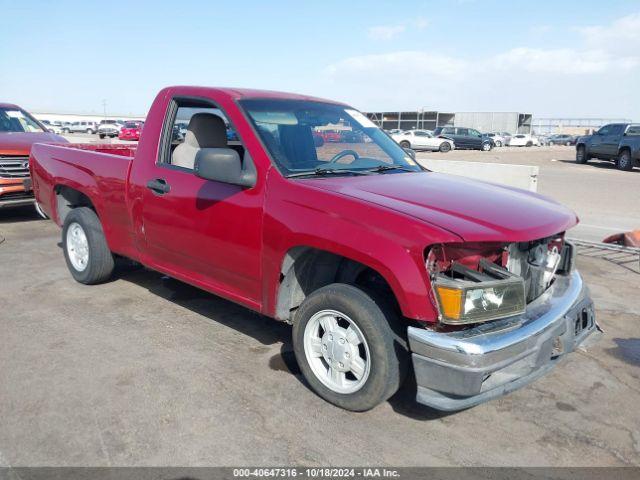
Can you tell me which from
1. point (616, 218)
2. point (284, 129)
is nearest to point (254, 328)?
point (284, 129)

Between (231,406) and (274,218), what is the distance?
117cm

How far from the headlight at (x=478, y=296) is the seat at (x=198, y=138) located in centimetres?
230

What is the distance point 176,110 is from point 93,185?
125cm

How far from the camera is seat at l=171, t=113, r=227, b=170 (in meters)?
4.37

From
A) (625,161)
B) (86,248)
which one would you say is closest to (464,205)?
(86,248)

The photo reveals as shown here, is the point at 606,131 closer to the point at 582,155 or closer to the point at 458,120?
the point at 582,155

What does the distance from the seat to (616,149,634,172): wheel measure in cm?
2124

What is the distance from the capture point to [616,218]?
1004 cm

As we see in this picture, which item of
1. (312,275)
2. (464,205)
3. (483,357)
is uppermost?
(464,205)

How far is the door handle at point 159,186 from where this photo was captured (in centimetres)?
422

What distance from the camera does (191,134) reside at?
4500mm

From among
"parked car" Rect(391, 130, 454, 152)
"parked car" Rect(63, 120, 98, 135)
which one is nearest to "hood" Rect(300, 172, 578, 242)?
"parked car" Rect(391, 130, 454, 152)

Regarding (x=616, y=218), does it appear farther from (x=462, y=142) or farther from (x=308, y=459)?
(x=462, y=142)

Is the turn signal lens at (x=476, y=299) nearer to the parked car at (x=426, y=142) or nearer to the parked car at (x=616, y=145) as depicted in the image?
the parked car at (x=616, y=145)
